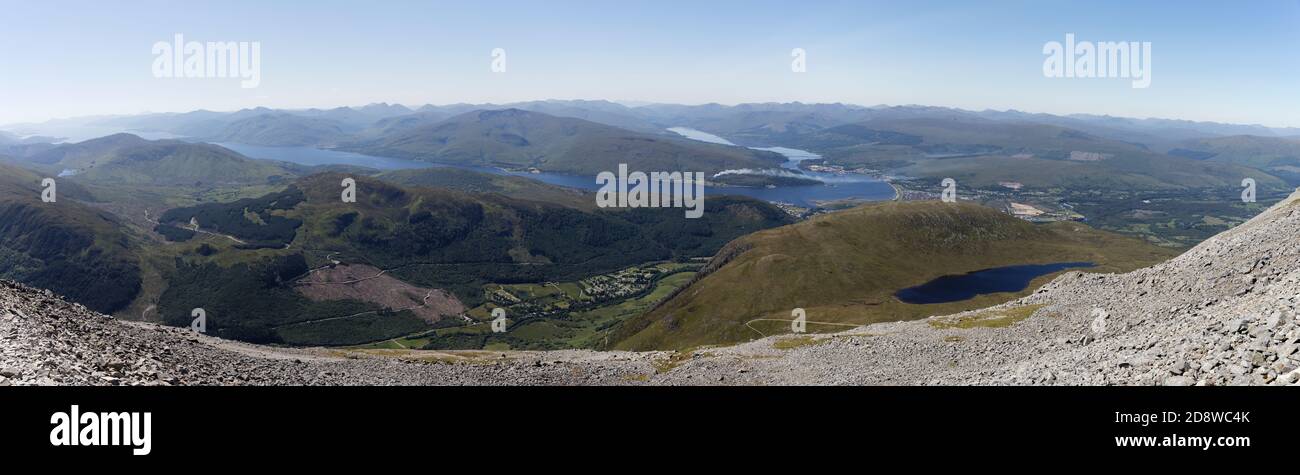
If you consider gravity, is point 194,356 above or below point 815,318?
above

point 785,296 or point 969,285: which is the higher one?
point 969,285

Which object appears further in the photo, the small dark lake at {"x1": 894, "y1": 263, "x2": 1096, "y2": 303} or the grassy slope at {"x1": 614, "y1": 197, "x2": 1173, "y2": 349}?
the small dark lake at {"x1": 894, "y1": 263, "x2": 1096, "y2": 303}

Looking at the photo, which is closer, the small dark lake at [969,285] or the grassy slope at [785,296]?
the grassy slope at [785,296]

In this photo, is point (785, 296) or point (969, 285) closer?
point (785, 296)
